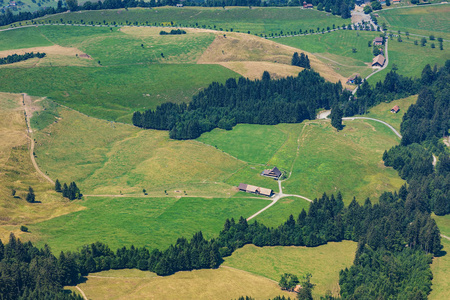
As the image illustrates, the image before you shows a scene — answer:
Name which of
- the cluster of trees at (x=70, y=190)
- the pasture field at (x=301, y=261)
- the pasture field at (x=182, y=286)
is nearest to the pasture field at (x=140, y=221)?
the cluster of trees at (x=70, y=190)

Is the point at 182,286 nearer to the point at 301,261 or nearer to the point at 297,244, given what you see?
the point at 301,261

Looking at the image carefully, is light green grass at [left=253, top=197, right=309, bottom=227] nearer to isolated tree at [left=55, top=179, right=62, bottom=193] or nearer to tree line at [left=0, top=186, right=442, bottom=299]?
tree line at [left=0, top=186, right=442, bottom=299]

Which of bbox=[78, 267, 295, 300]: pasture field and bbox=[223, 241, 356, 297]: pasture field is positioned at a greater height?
bbox=[78, 267, 295, 300]: pasture field

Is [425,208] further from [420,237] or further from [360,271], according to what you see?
[360,271]

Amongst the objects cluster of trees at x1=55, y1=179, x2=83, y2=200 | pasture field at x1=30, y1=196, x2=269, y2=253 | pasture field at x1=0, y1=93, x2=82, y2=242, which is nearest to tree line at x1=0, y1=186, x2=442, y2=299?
pasture field at x1=30, y1=196, x2=269, y2=253

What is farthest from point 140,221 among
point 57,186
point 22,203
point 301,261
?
point 301,261

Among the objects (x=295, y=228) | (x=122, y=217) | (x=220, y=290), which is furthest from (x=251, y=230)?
(x=122, y=217)

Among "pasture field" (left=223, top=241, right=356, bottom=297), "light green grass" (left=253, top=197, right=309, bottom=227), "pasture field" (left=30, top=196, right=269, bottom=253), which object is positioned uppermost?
"pasture field" (left=30, top=196, right=269, bottom=253)

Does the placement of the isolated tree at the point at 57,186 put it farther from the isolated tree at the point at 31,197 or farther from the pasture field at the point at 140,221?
the isolated tree at the point at 31,197
